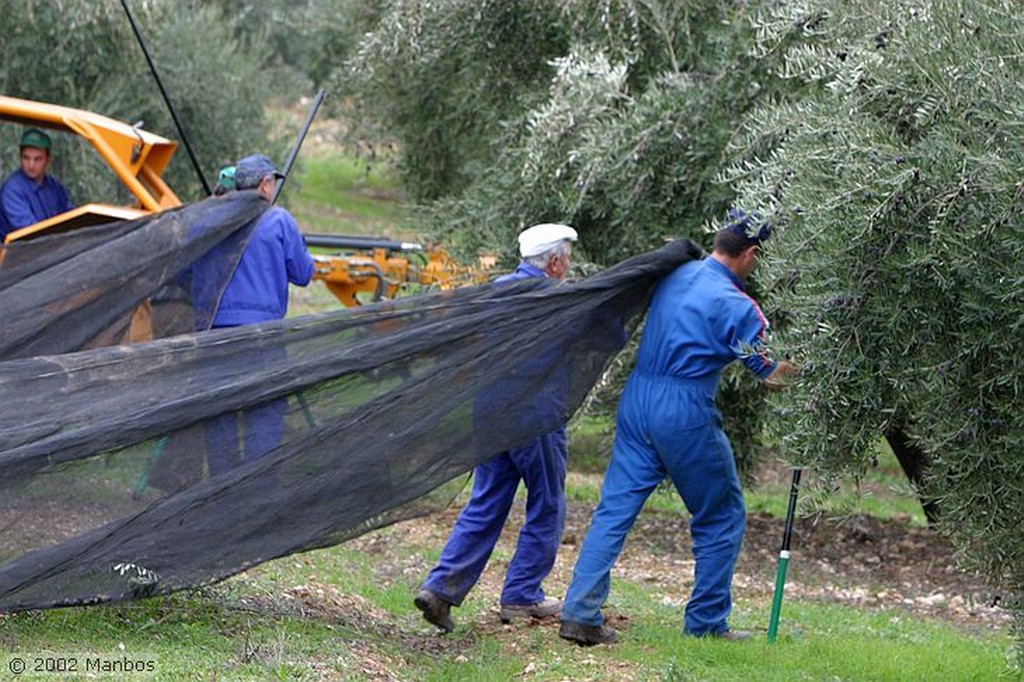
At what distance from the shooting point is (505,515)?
7.90 metres

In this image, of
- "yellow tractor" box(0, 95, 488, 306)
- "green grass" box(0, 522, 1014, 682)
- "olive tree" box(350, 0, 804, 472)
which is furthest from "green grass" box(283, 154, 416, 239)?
"green grass" box(0, 522, 1014, 682)

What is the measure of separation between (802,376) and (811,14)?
2.86 metres

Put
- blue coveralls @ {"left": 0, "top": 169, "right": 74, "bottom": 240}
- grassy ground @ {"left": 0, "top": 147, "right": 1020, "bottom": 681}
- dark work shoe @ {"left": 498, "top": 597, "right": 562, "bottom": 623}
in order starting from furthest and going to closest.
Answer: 1. blue coveralls @ {"left": 0, "top": 169, "right": 74, "bottom": 240}
2. dark work shoe @ {"left": 498, "top": 597, "right": 562, "bottom": 623}
3. grassy ground @ {"left": 0, "top": 147, "right": 1020, "bottom": 681}

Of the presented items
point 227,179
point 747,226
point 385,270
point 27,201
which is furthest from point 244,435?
point 385,270

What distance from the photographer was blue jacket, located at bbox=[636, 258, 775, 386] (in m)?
7.23

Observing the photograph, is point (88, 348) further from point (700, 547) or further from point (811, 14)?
point (811, 14)

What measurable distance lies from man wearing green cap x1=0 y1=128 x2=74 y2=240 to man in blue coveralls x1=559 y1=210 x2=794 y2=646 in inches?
215

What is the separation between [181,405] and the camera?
6898 millimetres

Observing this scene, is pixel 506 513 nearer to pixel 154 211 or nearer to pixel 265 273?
pixel 265 273

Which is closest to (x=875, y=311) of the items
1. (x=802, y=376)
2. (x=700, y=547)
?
(x=802, y=376)

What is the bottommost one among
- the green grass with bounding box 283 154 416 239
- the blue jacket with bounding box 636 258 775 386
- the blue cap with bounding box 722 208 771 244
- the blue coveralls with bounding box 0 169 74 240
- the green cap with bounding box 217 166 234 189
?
the green grass with bounding box 283 154 416 239

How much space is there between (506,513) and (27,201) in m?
5.15

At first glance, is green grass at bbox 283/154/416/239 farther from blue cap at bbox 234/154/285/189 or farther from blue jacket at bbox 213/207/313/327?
blue jacket at bbox 213/207/313/327

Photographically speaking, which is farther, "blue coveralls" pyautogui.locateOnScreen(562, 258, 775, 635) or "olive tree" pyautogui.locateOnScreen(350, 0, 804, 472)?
"olive tree" pyautogui.locateOnScreen(350, 0, 804, 472)
